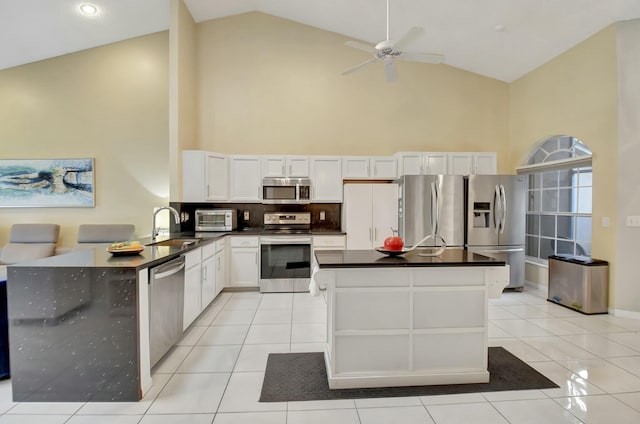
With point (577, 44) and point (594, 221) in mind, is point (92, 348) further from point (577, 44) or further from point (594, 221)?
point (577, 44)

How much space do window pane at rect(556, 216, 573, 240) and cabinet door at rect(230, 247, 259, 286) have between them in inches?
183

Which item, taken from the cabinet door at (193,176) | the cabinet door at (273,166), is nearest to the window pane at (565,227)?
the cabinet door at (273,166)

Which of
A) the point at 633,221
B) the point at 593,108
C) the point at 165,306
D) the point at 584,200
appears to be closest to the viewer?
the point at 165,306

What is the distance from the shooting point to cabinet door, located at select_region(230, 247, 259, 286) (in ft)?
15.4

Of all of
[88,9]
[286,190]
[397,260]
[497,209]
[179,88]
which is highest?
[88,9]

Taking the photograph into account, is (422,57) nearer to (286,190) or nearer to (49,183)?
(286,190)

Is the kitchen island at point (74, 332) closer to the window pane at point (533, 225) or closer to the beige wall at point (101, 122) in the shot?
the beige wall at point (101, 122)

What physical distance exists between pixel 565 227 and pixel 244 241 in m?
4.83

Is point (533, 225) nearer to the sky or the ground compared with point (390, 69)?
nearer to the ground

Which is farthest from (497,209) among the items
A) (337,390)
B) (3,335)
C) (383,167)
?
(3,335)

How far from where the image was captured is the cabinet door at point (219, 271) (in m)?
4.20

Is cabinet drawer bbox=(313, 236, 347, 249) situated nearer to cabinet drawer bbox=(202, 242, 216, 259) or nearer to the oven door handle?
the oven door handle

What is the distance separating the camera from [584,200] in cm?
425

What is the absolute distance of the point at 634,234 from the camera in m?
3.63
